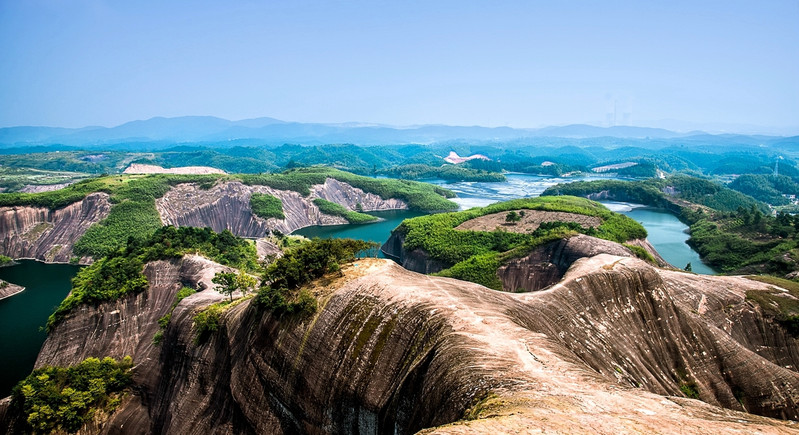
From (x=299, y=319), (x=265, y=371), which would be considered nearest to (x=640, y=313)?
(x=299, y=319)

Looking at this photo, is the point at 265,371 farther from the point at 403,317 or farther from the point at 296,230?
the point at 296,230

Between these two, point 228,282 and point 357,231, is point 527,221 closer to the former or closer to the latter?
point 357,231

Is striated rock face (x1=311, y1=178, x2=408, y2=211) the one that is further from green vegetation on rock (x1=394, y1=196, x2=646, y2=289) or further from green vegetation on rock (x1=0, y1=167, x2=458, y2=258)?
green vegetation on rock (x1=394, y1=196, x2=646, y2=289)

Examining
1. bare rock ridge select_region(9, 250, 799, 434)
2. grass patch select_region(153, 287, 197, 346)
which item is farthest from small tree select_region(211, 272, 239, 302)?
grass patch select_region(153, 287, 197, 346)

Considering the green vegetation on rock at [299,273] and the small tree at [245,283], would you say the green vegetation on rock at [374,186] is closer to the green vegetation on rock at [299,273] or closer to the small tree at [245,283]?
the small tree at [245,283]

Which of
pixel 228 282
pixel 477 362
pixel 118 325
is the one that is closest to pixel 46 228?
pixel 118 325

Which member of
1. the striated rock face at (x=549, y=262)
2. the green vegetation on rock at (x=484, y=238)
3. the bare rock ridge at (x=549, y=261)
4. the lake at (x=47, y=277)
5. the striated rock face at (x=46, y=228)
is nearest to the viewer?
the lake at (x=47, y=277)

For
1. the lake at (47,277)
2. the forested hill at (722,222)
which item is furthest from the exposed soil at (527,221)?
the forested hill at (722,222)
